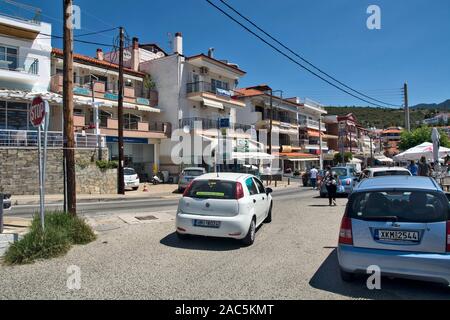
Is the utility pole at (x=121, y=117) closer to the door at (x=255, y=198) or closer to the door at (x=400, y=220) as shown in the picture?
the door at (x=255, y=198)

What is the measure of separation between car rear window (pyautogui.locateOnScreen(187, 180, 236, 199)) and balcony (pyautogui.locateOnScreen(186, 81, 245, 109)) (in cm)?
2564

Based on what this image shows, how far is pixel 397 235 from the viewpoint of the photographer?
4.91m

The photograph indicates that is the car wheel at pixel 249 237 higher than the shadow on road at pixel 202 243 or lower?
higher

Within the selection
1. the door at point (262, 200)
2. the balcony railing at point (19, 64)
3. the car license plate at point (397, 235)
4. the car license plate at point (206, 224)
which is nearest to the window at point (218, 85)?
the balcony railing at point (19, 64)

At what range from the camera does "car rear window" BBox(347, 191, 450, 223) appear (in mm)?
4852

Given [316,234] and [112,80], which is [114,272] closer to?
[316,234]

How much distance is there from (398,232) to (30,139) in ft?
65.2

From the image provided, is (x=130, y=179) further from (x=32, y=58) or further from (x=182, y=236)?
(x=182, y=236)

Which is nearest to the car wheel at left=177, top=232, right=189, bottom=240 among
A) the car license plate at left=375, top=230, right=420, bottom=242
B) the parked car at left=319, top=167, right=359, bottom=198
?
the car license plate at left=375, top=230, right=420, bottom=242

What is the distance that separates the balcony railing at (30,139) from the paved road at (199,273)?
12.7 m

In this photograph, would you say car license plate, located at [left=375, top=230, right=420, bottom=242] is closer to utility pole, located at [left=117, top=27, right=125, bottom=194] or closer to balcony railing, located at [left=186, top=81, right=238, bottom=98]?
utility pole, located at [left=117, top=27, right=125, bottom=194]

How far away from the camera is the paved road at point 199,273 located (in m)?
4.87
